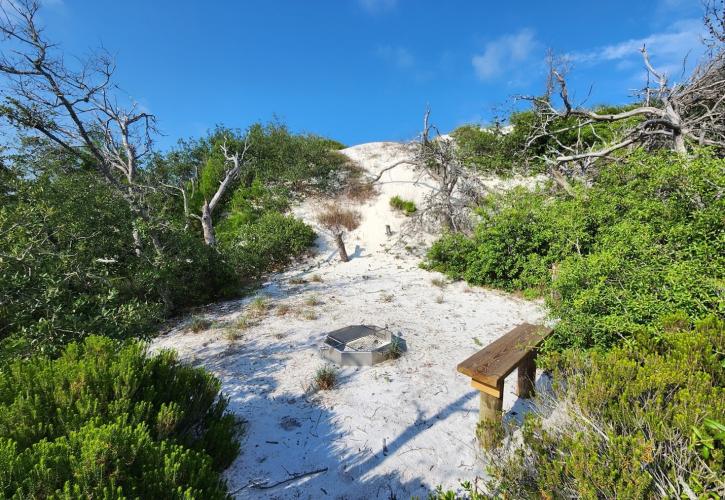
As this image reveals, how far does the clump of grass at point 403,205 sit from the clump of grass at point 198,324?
8648mm

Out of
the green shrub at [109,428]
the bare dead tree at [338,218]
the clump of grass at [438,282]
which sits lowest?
the clump of grass at [438,282]

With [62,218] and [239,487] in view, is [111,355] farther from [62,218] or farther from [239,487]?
[62,218]

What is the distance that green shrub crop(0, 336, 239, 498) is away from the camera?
1507 millimetres

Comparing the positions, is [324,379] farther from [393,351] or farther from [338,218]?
[338,218]

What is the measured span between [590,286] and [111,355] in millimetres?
4594

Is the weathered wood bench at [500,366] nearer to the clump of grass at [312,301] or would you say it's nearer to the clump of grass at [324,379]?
the clump of grass at [324,379]

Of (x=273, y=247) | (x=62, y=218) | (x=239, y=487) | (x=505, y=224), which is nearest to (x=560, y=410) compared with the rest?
(x=239, y=487)

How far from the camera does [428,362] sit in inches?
169

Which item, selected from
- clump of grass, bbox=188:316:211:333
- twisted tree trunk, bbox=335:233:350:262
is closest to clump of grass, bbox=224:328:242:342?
clump of grass, bbox=188:316:211:333

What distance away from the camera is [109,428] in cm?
166

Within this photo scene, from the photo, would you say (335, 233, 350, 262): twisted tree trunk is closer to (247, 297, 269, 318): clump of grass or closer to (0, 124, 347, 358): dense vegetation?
(0, 124, 347, 358): dense vegetation

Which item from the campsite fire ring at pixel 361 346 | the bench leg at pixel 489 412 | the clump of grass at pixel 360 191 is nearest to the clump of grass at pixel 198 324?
the campsite fire ring at pixel 361 346

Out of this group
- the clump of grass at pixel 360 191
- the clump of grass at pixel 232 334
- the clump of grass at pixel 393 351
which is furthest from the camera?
the clump of grass at pixel 360 191

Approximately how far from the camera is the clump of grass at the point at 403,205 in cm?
1250
